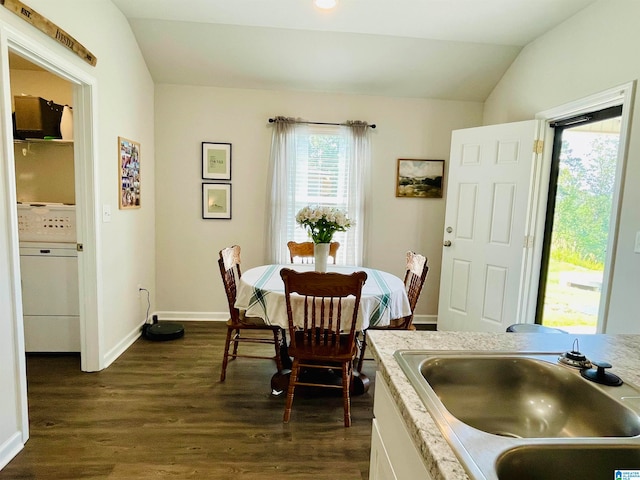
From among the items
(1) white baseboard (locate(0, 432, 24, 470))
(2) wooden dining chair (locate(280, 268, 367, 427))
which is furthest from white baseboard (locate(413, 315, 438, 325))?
(1) white baseboard (locate(0, 432, 24, 470))

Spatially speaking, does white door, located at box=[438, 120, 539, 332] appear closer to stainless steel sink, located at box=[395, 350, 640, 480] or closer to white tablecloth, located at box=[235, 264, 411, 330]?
white tablecloth, located at box=[235, 264, 411, 330]

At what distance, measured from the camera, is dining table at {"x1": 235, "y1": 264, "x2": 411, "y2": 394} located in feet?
7.23

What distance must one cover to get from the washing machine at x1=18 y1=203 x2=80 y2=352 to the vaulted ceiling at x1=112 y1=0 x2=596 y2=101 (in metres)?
1.64

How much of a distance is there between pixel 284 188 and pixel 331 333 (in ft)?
6.39

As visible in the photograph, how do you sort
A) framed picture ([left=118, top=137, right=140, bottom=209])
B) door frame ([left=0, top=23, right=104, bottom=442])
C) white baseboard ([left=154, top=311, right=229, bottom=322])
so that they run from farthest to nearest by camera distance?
white baseboard ([left=154, top=311, right=229, bottom=322]), framed picture ([left=118, top=137, right=140, bottom=209]), door frame ([left=0, top=23, right=104, bottom=442])

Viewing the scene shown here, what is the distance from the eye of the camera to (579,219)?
2.75 meters

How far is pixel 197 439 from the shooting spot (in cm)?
200

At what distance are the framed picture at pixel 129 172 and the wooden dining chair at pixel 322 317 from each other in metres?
1.81

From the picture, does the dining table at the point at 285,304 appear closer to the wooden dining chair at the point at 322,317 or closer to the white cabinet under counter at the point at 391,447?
the wooden dining chair at the point at 322,317

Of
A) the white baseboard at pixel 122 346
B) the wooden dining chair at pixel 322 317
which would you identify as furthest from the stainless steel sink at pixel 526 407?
the white baseboard at pixel 122 346

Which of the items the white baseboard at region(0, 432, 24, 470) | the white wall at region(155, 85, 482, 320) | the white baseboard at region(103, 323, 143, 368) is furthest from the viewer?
the white wall at region(155, 85, 482, 320)

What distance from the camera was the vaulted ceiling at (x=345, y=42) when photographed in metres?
2.79

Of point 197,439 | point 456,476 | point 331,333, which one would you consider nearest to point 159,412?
point 197,439

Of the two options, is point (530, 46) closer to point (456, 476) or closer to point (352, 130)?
point (352, 130)
